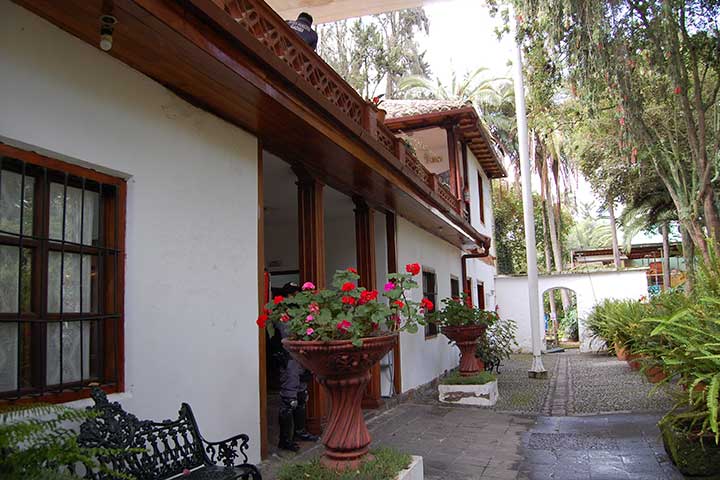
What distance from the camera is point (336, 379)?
359 centimetres

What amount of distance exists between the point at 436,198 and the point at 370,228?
1432 millimetres

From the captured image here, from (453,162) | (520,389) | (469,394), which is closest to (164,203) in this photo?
(469,394)

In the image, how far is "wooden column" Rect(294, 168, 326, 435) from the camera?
19.0 ft

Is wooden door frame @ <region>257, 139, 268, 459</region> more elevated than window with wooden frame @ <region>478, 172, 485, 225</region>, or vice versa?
window with wooden frame @ <region>478, 172, 485, 225</region>

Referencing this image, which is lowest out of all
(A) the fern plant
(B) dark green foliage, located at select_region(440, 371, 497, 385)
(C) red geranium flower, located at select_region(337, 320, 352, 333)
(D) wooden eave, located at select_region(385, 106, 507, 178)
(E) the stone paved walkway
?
(E) the stone paved walkway

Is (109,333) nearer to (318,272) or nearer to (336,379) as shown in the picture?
(336,379)

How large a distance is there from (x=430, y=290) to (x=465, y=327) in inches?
81.6

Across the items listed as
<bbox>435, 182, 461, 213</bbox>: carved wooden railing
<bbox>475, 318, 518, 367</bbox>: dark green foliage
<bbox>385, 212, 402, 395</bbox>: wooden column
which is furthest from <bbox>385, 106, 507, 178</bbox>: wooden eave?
<bbox>475, 318, 518, 367</bbox>: dark green foliage

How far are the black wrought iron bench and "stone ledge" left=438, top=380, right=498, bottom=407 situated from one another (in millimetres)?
5157

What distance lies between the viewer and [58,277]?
120 inches

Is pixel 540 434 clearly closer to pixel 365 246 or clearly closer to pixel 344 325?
pixel 365 246

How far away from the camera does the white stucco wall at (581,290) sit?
16.8 m

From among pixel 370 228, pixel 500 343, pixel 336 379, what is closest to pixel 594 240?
pixel 500 343

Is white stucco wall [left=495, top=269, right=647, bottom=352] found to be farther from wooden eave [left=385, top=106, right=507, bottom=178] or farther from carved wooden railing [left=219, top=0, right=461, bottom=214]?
carved wooden railing [left=219, top=0, right=461, bottom=214]
